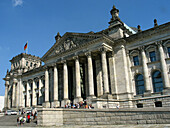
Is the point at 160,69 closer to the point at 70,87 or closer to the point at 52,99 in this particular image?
the point at 70,87

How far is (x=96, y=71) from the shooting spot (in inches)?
1607

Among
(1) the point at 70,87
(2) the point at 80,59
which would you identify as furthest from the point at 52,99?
(2) the point at 80,59

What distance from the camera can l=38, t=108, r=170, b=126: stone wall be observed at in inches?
637

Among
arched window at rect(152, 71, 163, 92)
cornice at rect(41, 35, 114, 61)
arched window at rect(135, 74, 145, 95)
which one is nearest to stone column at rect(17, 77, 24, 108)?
cornice at rect(41, 35, 114, 61)

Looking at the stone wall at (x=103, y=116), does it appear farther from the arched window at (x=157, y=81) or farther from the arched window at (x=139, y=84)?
the arched window at (x=157, y=81)

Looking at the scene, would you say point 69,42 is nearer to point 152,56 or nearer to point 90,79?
point 90,79

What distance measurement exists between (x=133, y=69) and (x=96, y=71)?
7.80 meters

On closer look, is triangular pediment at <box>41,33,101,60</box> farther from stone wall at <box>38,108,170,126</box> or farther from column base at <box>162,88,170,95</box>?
stone wall at <box>38,108,170,126</box>

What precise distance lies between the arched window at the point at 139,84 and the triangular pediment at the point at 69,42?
10807mm

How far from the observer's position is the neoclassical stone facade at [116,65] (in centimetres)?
3347

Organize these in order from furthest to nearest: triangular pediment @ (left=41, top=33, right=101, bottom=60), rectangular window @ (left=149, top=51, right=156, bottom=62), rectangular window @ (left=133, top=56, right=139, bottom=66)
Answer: triangular pediment @ (left=41, top=33, right=101, bottom=60)
rectangular window @ (left=133, top=56, right=139, bottom=66)
rectangular window @ (left=149, top=51, right=156, bottom=62)

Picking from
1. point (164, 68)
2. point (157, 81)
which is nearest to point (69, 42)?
point (157, 81)

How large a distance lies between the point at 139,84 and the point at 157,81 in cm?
338

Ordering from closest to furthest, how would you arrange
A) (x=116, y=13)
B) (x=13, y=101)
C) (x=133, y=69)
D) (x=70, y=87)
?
(x=133, y=69) < (x=116, y=13) < (x=70, y=87) < (x=13, y=101)
